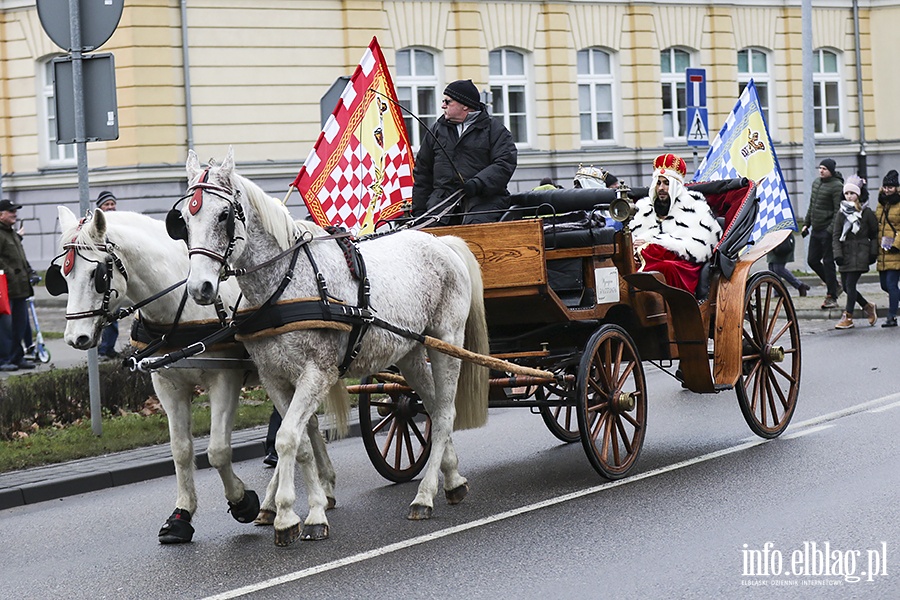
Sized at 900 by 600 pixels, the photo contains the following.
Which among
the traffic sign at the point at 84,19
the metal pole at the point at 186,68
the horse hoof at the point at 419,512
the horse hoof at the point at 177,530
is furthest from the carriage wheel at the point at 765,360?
the metal pole at the point at 186,68

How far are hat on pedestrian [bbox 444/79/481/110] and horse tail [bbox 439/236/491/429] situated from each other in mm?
1216

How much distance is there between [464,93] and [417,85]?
784 inches

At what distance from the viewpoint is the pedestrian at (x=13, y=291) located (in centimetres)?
1488

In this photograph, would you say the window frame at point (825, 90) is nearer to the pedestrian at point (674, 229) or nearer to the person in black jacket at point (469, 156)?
the pedestrian at point (674, 229)

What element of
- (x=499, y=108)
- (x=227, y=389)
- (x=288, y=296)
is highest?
(x=499, y=108)

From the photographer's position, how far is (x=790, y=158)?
33.4 metres

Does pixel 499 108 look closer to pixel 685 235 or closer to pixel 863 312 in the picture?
pixel 863 312

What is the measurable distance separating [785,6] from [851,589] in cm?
2988

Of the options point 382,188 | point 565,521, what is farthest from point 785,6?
point 565,521

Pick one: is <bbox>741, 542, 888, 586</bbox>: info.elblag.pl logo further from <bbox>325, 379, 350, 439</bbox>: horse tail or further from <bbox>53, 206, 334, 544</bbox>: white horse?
<bbox>53, 206, 334, 544</bbox>: white horse

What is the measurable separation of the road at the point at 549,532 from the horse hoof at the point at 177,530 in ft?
0.22

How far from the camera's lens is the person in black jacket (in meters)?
8.76

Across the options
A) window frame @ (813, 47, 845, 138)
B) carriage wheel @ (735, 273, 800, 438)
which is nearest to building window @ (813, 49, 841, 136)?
window frame @ (813, 47, 845, 138)

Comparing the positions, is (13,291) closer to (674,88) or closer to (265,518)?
(265,518)
